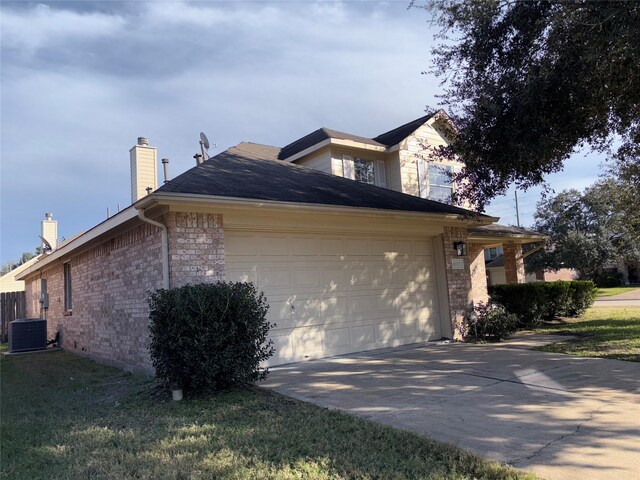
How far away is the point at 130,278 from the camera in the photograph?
920 centimetres

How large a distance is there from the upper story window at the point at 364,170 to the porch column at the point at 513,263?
6.01 metres

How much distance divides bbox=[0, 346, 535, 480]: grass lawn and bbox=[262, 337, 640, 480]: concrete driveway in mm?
441

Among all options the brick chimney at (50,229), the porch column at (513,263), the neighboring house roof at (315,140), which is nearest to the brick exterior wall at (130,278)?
the neighboring house roof at (315,140)

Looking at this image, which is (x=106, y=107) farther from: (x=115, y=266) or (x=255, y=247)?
(x=255, y=247)

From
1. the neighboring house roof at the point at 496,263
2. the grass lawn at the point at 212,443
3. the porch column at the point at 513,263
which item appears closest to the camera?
the grass lawn at the point at 212,443

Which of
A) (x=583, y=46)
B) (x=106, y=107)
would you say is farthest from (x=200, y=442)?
(x=106, y=107)

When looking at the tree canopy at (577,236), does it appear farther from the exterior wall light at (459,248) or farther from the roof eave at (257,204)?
the roof eave at (257,204)

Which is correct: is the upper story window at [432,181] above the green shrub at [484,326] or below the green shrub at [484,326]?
above

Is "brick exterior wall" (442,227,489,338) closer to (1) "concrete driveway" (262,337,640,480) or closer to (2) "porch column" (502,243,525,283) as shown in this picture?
(1) "concrete driveway" (262,337,640,480)

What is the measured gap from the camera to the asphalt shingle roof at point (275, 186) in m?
8.17

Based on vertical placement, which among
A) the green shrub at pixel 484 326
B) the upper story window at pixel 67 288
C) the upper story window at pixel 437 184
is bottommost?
the green shrub at pixel 484 326

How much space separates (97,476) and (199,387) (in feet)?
8.63

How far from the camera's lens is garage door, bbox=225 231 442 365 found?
878cm

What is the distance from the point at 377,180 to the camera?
15352 millimetres
